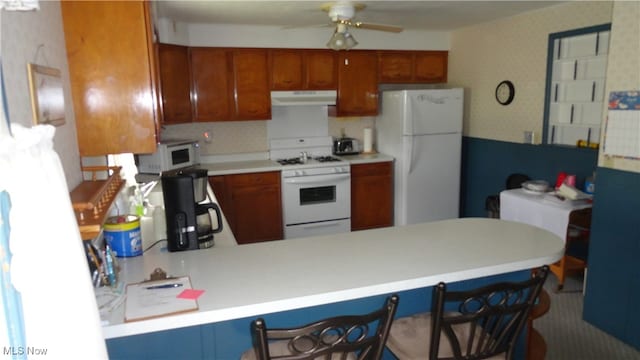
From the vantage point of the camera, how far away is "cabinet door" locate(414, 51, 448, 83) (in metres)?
5.07

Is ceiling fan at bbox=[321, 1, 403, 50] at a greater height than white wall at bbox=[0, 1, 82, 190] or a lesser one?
greater

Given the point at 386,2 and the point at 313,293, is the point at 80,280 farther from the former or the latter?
the point at 386,2

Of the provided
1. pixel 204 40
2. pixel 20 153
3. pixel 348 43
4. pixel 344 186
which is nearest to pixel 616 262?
pixel 348 43

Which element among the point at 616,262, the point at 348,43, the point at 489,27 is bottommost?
the point at 616,262

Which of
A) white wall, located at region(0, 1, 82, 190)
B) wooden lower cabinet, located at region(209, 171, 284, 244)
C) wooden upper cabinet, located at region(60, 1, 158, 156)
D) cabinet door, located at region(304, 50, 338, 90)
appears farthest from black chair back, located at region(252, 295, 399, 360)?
cabinet door, located at region(304, 50, 338, 90)

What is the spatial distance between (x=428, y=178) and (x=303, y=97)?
1.60 metres

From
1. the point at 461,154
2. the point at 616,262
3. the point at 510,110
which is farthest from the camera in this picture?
the point at 461,154

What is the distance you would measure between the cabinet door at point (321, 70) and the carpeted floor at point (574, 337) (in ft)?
9.61

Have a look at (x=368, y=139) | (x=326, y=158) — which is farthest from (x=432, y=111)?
(x=326, y=158)

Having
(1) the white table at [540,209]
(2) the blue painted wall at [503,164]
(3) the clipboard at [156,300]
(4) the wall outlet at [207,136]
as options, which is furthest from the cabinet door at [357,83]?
(3) the clipboard at [156,300]

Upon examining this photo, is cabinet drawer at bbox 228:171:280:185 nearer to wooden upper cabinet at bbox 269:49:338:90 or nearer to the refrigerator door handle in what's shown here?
wooden upper cabinet at bbox 269:49:338:90

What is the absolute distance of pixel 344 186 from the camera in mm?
4703

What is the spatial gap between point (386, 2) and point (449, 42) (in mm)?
1981

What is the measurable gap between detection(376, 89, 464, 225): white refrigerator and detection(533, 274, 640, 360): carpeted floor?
169 centimetres
